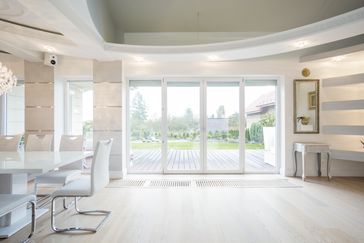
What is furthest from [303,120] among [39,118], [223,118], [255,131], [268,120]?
[39,118]

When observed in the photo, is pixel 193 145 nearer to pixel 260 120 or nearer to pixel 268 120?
pixel 260 120

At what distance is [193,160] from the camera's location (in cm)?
561

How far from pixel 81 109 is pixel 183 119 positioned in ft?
7.52

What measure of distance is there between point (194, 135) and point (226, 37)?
2177mm

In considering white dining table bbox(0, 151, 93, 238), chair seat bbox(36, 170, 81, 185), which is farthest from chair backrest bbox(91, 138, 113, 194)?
chair seat bbox(36, 170, 81, 185)

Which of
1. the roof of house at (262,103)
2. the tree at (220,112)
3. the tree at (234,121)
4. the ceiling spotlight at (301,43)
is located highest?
the ceiling spotlight at (301,43)

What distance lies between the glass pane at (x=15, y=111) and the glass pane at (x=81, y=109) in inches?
44.3

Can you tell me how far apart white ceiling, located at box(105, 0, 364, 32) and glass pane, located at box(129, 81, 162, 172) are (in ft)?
4.27

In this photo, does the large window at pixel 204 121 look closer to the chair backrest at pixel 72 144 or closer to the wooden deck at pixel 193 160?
the wooden deck at pixel 193 160

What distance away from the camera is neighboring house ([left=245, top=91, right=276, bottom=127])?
559 cm

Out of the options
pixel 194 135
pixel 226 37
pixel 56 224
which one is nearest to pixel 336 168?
pixel 194 135

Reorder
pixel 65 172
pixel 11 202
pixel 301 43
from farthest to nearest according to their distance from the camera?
pixel 301 43 → pixel 65 172 → pixel 11 202

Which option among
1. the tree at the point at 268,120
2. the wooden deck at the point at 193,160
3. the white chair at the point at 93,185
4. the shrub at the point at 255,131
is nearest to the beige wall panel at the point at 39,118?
the wooden deck at the point at 193,160

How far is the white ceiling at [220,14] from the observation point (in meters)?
4.47
